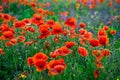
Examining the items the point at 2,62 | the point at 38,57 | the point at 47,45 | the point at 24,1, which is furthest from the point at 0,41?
the point at 24,1

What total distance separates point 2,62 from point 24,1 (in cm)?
415

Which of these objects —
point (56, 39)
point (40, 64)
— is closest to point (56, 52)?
point (40, 64)

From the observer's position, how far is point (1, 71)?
4836 mm

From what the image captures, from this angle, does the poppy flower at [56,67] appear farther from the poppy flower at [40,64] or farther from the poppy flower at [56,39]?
the poppy flower at [56,39]

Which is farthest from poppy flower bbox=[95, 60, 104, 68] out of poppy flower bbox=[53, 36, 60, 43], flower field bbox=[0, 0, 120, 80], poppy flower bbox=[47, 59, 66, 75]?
poppy flower bbox=[53, 36, 60, 43]

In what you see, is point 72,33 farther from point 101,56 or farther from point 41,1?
point 41,1

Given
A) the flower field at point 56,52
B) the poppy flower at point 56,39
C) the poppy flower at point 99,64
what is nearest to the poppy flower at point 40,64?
the flower field at point 56,52

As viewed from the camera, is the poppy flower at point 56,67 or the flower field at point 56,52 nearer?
the poppy flower at point 56,67

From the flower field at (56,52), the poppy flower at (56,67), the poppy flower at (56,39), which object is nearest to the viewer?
the poppy flower at (56,67)

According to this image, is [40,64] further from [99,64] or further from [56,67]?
[99,64]

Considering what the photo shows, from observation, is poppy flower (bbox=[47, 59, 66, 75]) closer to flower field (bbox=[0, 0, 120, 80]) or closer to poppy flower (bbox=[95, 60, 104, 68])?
flower field (bbox=[0, 0, 120, 80])

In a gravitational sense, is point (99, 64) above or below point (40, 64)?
below

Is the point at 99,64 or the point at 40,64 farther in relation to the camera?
the point at 99,64

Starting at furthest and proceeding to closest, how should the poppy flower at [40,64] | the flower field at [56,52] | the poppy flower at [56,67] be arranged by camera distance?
the flower field at [56,52] → the poppy flower at [40,64] → the poppy flower at [56,67]
